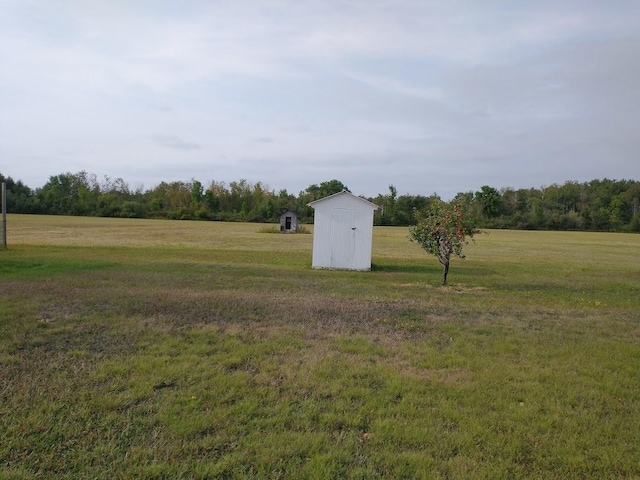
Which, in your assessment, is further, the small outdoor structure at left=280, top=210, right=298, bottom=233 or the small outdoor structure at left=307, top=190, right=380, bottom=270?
the small outdoor structure at left=280, top=210, right=298, bottom=233

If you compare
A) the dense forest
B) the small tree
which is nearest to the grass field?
the small tree

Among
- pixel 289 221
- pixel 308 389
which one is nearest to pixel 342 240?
pixel 308 389

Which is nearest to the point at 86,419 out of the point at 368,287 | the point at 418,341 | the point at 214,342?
the point at 214,342

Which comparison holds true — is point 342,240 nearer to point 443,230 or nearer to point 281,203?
point 443,230

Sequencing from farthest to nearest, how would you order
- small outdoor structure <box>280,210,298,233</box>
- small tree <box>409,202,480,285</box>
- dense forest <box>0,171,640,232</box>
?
dense forest <box>0,171,640,232</box> → small outdoor structure <box>280,210,298,233</box> → small tree <box>409,202,480,285</box>

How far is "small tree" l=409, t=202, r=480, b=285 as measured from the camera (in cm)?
1393

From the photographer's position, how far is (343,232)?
18141 millimetres

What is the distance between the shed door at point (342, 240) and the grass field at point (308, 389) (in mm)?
8114

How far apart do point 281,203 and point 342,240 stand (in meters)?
78.4

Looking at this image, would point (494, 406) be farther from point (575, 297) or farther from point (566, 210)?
point (566, 210)

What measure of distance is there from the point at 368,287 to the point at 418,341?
20.5ft

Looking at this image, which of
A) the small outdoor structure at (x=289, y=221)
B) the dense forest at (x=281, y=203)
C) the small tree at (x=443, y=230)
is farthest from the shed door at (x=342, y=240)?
the dense forest at (x=281, y=203)

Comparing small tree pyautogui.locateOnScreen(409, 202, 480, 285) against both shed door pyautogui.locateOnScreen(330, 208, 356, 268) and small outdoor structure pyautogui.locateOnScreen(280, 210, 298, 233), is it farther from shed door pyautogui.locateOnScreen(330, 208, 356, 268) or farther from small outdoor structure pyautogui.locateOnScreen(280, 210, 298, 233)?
small outdoor structure pyautogui.locateOnScreen(280, 210, 298, 233)

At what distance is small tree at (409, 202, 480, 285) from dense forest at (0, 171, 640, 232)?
75.8 metres
